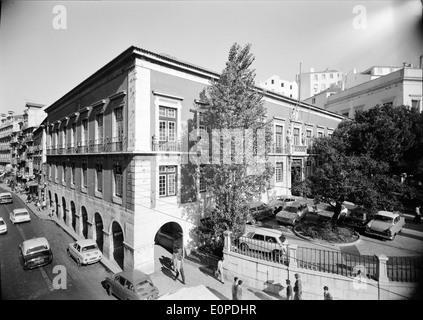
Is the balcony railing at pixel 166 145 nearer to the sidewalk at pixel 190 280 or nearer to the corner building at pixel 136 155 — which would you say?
the corner building at pixel 136 155

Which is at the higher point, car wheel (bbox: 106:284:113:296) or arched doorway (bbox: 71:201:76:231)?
arched doorway (bbox: 71:201:76:231)

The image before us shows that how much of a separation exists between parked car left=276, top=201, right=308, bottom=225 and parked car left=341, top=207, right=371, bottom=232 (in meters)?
3.73

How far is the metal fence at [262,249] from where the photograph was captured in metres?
10.8

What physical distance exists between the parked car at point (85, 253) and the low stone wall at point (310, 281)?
33.6ft

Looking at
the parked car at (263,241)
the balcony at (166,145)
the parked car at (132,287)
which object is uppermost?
the balcony at (166,145)

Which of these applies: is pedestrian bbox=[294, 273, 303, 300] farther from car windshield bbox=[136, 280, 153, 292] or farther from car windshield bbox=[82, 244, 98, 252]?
car windshield bbox=[82, 244, 98, 252]

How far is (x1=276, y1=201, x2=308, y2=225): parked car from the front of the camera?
17.3 metres

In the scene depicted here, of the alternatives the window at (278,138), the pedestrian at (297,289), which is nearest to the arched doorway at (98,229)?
the pedestrian at (297,289)

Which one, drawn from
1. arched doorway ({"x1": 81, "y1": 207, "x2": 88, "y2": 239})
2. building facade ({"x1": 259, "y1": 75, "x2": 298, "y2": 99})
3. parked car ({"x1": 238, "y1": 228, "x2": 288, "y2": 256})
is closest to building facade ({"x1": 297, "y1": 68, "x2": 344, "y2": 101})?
building facade ({"x1": 259, "y1": 75, "x2": 298, "y2": 99})

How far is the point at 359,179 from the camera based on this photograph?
13.8m

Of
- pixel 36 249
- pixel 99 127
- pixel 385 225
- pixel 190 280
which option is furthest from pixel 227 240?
pixel 99 127

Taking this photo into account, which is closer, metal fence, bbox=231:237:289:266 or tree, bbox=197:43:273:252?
metal fence, bbox=231:237:289:266

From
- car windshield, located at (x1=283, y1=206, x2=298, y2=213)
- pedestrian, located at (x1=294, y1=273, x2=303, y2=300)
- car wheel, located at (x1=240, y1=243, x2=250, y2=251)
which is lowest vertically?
pedestrian, located at (x1=294, y1=273, x2=303, y2=300)

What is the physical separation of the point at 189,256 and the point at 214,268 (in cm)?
247
